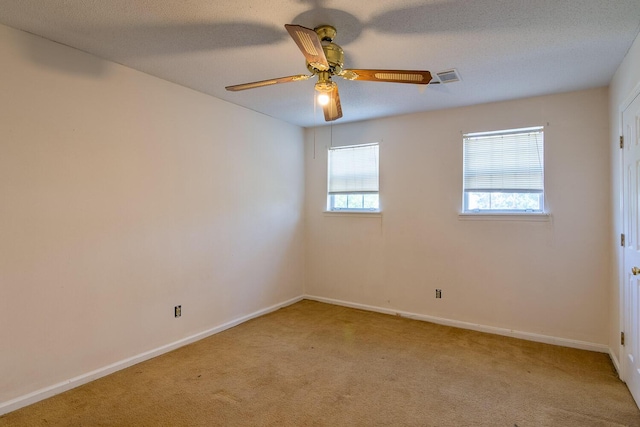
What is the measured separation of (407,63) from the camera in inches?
109

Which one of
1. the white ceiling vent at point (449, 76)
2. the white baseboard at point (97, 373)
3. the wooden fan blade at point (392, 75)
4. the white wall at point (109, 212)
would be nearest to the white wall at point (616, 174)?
the white ceiling vent at point (449, 76)

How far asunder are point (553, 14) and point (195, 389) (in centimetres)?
339

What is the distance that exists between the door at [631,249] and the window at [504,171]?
0.92m

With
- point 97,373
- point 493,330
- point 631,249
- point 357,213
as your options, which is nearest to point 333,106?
point 357,213

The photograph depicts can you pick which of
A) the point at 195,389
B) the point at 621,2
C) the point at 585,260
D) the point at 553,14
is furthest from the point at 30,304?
the point at 585,260

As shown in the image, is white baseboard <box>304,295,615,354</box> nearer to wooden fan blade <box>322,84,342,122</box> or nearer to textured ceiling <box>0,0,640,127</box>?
textured ceiling <box>0,0,640,127</box>

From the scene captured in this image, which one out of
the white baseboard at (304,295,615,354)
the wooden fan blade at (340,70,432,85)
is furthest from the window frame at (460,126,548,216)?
the wooden fan blade at (340,70,432,85)

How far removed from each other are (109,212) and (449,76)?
3.05 meters

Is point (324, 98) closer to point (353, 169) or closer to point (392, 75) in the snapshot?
point (392, 75)

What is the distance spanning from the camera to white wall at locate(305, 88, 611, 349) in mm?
3309

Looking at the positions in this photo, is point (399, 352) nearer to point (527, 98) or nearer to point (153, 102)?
point (527, 98)

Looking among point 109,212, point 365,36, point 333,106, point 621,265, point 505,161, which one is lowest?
point 621,265

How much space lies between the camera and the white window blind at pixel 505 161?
Answer: 11.7 ft

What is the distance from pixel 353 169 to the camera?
4703mm
